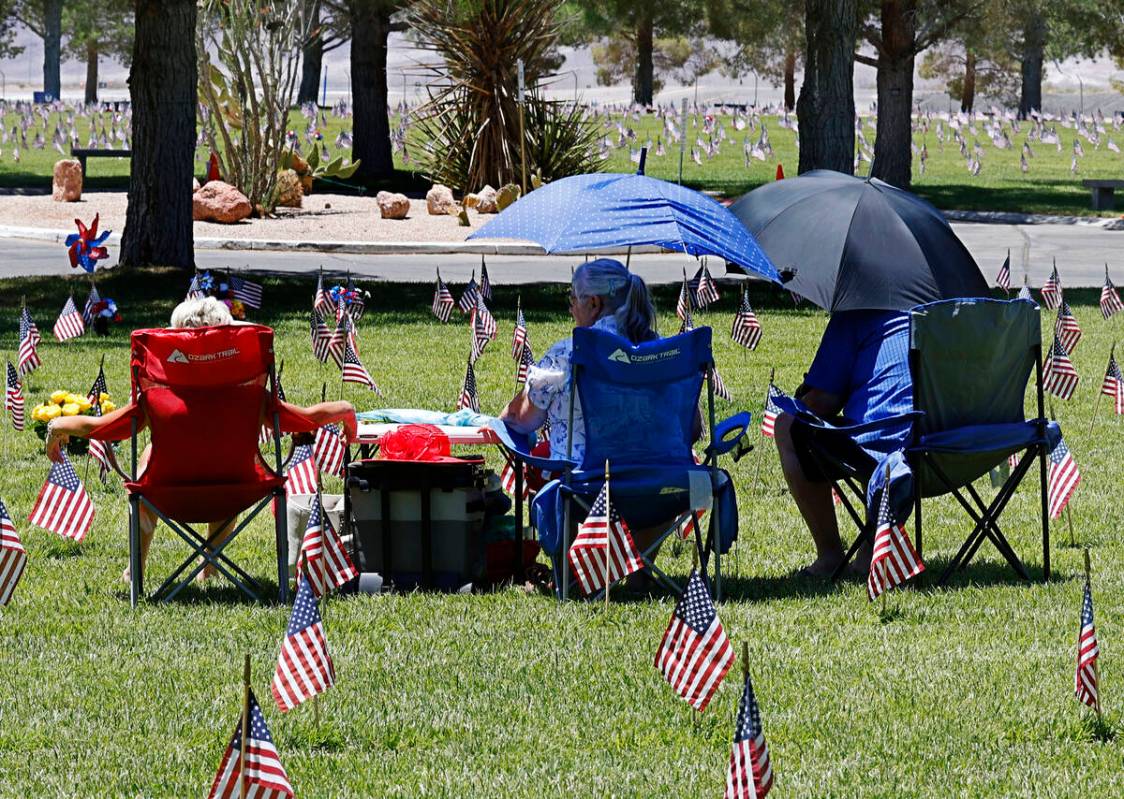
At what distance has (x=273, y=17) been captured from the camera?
2400cm

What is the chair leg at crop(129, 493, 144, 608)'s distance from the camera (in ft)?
21.5

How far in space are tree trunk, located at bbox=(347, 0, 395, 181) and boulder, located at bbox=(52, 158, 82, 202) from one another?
5.01 m

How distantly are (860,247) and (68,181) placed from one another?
22800 millimetres

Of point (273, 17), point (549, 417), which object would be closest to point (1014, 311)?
point (549, 417)

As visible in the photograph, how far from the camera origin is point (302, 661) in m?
4.70

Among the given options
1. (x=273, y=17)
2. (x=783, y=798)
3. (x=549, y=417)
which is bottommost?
(x=783, y=798)

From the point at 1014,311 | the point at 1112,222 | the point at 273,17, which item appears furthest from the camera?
the point at 1112,222

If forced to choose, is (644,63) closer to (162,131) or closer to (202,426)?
(162,131)

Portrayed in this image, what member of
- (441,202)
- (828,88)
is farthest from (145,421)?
(441,202)

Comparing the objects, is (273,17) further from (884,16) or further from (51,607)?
(51,607)

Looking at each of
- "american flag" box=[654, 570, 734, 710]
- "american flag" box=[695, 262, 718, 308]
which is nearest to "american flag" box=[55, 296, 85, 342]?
"american flag" box=[695, 262, 718, 308]

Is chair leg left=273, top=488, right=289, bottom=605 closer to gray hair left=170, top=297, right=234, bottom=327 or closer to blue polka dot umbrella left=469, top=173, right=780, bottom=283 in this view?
gray hair left=170, top=297, right=234, bottom=327

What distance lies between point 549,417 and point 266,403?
1097 mm

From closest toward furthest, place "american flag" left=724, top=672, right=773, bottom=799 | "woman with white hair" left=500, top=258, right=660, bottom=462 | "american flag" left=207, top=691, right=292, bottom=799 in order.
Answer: "american flag" left=207, top=691, right=292, bottom=799
"american flag" left=724, top=672, right=773, bottom=799
"woman with white hair" left=500, top=258, right=660, bottom=462
